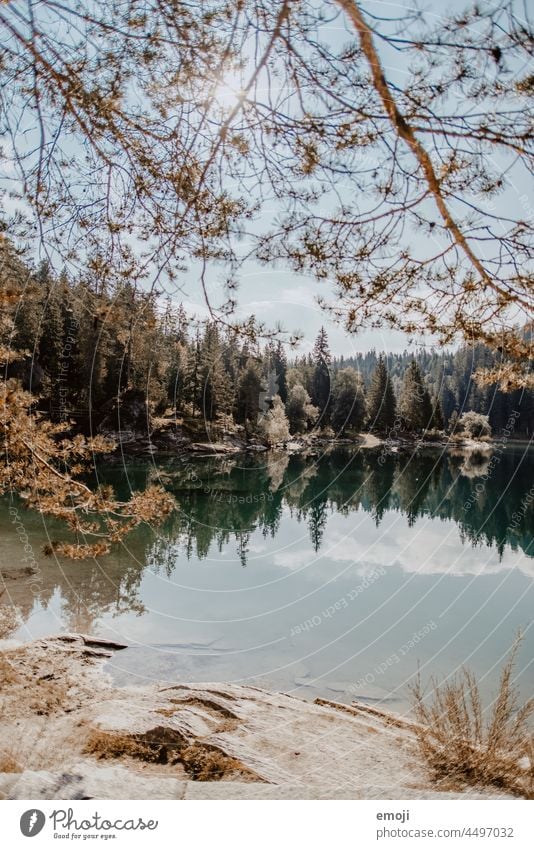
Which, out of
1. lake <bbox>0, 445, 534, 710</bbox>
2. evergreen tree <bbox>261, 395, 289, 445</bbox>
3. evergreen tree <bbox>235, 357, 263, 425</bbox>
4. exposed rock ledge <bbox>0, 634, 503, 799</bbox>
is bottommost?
lake <bbox>0, 445, 534, 710</bbox>

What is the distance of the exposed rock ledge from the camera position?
2018mm

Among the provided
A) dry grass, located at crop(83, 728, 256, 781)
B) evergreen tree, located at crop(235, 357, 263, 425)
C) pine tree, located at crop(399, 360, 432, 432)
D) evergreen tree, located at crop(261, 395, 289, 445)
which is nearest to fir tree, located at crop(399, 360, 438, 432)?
pine tree, located at crop(399, 360, 432, 432)

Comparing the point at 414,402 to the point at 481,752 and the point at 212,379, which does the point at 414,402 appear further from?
the point at 481,752

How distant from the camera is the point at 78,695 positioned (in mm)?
3893

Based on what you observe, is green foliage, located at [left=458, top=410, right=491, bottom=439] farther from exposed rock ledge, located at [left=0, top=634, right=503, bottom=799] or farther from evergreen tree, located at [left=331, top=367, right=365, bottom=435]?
exposed rock ledge, located at [left=0, top=634, right=503, bottom=799]

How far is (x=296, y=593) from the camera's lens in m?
6.88

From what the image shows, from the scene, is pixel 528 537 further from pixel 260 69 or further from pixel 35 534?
pixel 260 69

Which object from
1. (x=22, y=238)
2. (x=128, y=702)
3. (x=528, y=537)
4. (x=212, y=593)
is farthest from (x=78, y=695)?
(x=528, y=537)

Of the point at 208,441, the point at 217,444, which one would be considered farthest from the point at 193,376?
the point at 208,441
